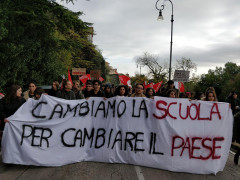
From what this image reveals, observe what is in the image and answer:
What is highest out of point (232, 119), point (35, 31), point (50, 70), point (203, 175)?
point (35, 31)

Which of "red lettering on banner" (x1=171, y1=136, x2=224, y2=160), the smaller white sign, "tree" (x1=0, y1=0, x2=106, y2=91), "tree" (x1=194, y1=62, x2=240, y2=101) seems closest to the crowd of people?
"red lettering on banner" (x1=171, y1=136, x2=224, y2=160)

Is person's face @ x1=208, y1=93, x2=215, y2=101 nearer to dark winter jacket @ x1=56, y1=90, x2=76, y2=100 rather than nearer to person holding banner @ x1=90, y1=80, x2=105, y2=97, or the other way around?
person holding banner @ x1=90, y1=80, x2=105, y2=97

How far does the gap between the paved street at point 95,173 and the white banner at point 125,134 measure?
14cm

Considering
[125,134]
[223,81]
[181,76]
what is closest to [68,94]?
[125,134]

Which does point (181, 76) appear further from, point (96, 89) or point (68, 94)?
point (68, 94)

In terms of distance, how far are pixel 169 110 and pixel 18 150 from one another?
3.09 m

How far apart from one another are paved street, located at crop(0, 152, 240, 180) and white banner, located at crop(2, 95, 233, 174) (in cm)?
14

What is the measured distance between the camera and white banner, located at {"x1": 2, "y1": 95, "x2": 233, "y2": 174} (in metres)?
4.83

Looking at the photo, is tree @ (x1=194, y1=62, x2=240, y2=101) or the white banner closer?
the white banner

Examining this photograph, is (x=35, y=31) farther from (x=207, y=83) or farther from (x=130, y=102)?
(x=207, y=83)

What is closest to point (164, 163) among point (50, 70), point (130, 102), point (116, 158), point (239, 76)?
point (116, 158)

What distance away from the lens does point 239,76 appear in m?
69.9

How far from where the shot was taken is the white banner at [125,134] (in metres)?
4.83

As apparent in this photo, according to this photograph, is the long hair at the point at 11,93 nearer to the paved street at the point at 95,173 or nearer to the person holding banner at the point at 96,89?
the paved street at the point at 95,173
